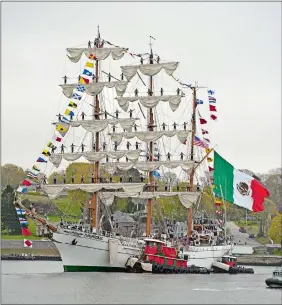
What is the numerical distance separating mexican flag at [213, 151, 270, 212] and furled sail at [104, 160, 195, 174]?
318 centimetres

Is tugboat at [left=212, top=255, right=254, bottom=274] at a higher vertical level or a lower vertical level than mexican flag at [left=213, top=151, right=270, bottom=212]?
lower

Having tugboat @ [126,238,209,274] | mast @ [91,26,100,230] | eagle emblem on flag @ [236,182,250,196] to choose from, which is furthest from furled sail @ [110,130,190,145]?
tugboat @ [126,238,209,274]

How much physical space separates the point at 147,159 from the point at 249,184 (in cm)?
1114

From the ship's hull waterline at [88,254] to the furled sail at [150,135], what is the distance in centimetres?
1406

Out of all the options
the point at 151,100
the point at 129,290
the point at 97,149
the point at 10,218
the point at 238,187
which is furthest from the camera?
the point at 10,218

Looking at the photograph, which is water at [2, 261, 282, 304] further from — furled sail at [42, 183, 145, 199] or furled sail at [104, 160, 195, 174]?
furled sail at [104, 160, 195, 174]

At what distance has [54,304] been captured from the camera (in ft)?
181

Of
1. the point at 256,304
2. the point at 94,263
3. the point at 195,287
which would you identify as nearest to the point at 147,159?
the point at 94,263

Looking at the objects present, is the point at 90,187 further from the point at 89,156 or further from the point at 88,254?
the point at 88,254

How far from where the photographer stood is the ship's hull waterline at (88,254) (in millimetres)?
81250

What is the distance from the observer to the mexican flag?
9362 cm

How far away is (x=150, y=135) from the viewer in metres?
92.4

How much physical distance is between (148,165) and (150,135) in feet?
10.4

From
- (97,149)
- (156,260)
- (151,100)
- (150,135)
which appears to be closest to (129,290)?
(156,260)
